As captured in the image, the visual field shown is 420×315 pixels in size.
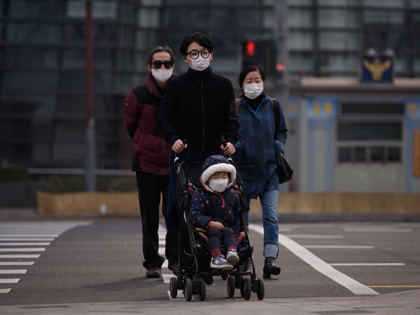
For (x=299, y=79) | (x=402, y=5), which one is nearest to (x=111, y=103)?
(x=299, y=79)

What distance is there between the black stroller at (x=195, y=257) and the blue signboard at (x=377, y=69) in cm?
1789

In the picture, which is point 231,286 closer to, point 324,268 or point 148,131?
point 148,131

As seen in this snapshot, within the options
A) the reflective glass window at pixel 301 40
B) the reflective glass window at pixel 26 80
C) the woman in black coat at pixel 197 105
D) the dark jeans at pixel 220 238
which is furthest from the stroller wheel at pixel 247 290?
the reflective glass window at pixel 301 40

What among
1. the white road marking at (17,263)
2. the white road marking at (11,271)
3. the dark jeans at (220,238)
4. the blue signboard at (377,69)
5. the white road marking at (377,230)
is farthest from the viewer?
the blue signboard at (377,69)

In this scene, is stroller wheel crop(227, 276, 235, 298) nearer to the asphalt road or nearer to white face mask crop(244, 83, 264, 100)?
the asphalt road

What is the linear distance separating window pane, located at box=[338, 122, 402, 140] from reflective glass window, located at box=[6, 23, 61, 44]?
38.6ft

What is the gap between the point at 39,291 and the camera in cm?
653

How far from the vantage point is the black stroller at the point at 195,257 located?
567 centimetres

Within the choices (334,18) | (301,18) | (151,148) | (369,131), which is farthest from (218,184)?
(334,18)

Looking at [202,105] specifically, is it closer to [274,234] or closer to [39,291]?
[274,234]

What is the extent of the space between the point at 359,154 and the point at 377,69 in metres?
2.81

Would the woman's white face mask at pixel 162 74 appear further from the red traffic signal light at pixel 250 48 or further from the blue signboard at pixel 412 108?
the blue signboard at pixel 412 108

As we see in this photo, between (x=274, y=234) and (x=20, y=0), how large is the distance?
2312cm

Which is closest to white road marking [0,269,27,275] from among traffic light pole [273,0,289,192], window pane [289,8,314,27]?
traffic light pole [273,0,289,192]
